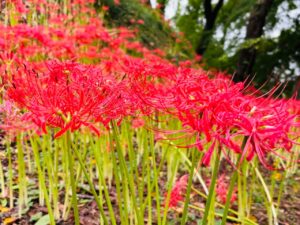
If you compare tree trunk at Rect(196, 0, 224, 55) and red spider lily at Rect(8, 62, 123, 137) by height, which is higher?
tree trunk at Rect(196, 0, 224, 55)

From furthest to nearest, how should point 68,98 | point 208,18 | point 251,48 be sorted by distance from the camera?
point 208,18 → point 251,48 → point 68,98

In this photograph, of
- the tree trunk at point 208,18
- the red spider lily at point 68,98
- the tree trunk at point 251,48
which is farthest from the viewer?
the tree trunk at point 208,18

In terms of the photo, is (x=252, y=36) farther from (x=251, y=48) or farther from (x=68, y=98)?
(x=68, y=98)

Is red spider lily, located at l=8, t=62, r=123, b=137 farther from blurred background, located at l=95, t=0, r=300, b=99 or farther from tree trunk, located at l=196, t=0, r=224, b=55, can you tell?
tree trunk, located at l=196, t=0, r=224, b=55

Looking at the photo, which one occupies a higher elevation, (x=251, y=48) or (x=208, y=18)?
(x=208, y=18)

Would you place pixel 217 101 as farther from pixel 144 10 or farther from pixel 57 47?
pixel 144 10

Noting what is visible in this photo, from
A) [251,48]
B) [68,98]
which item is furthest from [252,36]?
[68,98]

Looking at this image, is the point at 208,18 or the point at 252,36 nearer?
the point at 252,36

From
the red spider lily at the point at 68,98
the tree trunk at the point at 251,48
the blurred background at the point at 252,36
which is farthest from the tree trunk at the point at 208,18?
the red spider lily at the point at 68,98

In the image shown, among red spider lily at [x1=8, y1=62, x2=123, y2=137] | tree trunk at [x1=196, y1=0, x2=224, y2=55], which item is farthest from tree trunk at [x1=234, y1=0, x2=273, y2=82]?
red spider lily at [x1=8, y1=62, x2=123, y2=137]

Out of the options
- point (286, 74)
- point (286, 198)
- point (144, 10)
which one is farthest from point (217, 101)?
point (286, 74)

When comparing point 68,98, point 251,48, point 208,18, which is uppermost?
point 208,18

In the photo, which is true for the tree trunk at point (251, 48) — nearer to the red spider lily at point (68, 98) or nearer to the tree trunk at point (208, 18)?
the tree trunk at point (208, 18)

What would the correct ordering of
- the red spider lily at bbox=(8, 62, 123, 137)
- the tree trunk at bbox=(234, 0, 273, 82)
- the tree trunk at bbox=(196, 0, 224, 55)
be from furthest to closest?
the tree trunk at bbox=(196, 0, 224, 55), the tree trunk at bbox=(234, 0, 273, 82), the red spider lily at bbox=(8, 62, 123, 137)
